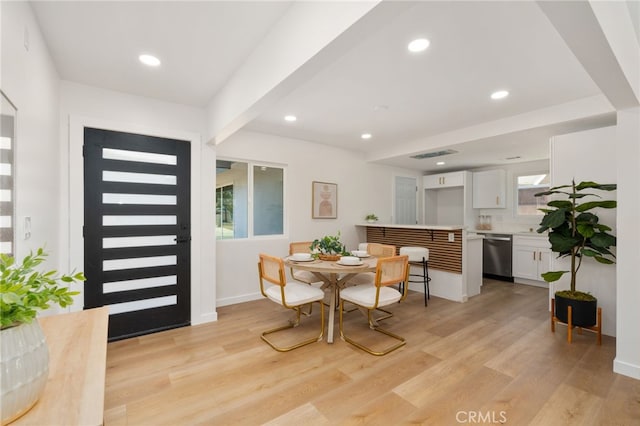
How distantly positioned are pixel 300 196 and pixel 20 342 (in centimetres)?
395

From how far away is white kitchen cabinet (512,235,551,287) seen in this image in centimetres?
489

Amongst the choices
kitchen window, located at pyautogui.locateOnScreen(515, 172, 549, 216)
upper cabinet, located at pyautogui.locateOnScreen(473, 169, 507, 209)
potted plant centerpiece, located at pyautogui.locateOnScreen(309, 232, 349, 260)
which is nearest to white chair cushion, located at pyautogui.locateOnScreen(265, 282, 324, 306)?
potted plant centerpiece, located at pyautogui.locateOnScreen(309, 232, 349, 260)

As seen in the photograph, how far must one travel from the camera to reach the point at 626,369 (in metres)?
2.28

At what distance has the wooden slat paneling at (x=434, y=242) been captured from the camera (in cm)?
422

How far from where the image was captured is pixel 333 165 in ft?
16.8

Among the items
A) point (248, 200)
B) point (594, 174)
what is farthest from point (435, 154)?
point (248, 200)

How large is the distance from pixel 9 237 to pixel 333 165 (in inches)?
166

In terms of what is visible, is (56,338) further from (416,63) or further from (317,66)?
(416,63)

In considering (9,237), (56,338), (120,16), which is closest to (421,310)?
(56,338)

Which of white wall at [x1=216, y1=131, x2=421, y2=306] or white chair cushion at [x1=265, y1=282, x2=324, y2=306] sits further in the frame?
white wall at [x1=216, y1=131, x2=421, y2=306]

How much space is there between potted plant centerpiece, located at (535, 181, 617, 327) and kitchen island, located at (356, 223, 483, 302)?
3.95ft

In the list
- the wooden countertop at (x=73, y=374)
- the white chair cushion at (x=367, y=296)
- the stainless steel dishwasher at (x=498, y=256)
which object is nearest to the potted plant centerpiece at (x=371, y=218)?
the stainless steel dishwasher at (x=498, y=256)
